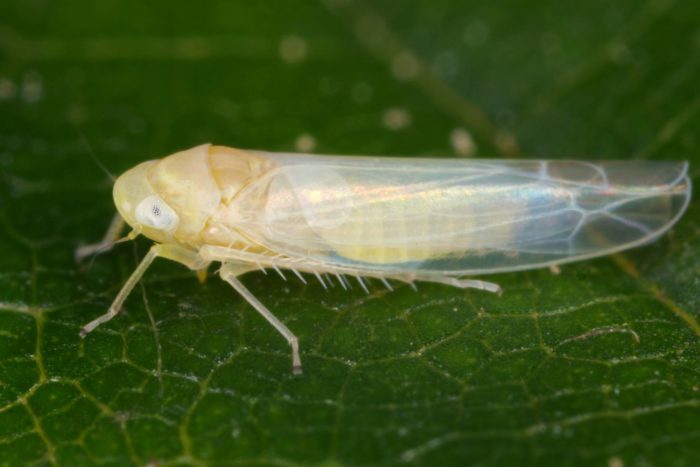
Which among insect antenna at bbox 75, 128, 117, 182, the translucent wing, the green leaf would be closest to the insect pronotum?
the translucent wing

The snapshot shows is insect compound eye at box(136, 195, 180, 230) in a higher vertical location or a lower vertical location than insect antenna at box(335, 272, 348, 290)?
lower

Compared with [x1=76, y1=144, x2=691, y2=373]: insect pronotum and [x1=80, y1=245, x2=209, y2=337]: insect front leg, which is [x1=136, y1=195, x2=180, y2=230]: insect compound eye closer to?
[x1=76, y1=144, x2=691, y2=373]: insect pronotum

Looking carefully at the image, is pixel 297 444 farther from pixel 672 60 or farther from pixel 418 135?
pixel 672 60

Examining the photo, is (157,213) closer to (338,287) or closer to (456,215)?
(338,287)

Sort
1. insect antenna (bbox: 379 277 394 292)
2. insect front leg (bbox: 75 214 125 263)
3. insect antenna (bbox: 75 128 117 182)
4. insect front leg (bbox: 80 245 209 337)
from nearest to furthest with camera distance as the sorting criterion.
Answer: insect front leg (bbox: 80 245 209 337), insect antenna (bbox: 379 277 394 292), insect front leg (bbox: 75 214 125 263), insect antenna (bbox: 75 128 117 182)

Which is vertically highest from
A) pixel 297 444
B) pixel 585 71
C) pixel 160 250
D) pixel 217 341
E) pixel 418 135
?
pixel 585 71

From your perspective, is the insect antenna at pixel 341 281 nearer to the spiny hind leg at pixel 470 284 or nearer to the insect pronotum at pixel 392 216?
the insect pronotum at pixel 392 216

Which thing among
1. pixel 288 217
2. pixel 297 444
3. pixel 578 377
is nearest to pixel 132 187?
pixel 288 217
